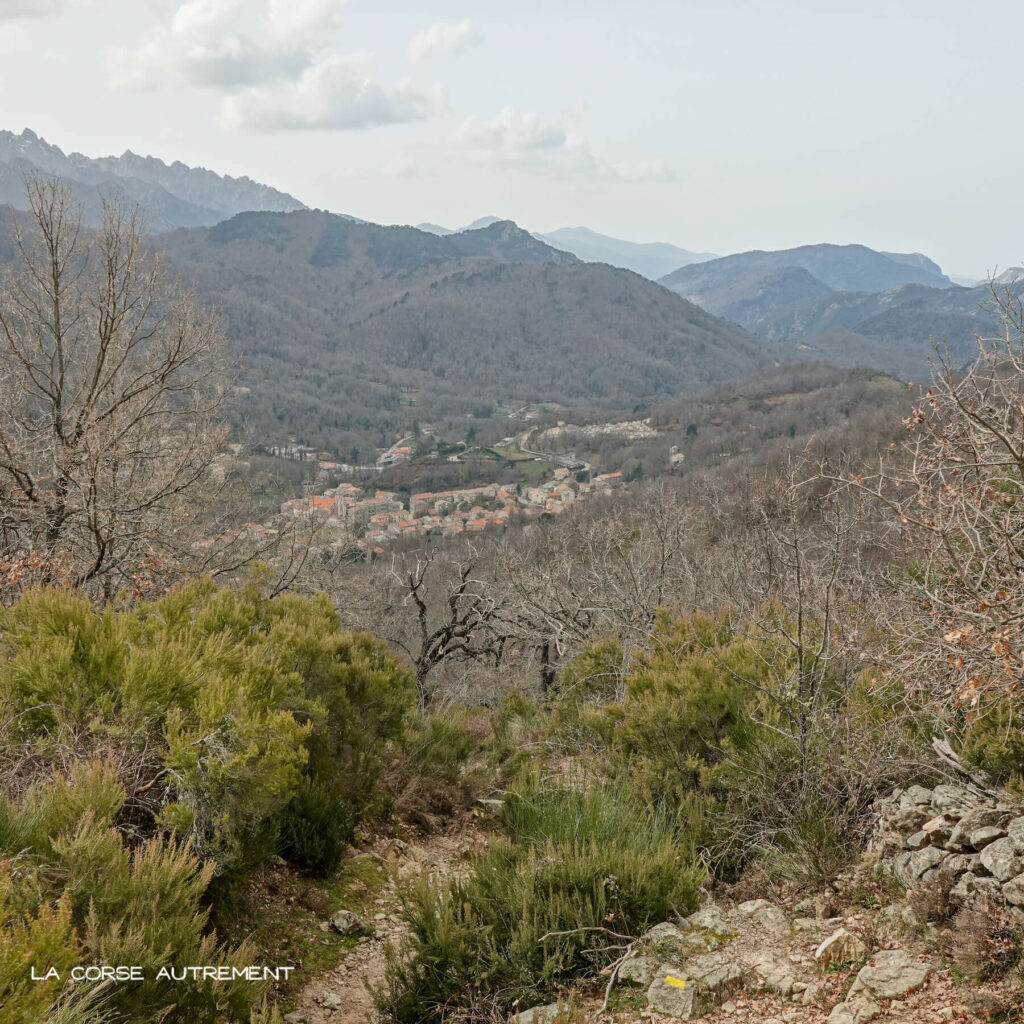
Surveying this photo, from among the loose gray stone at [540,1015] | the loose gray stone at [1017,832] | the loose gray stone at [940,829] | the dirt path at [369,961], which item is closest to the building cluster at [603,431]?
the dirt path at [369,961]

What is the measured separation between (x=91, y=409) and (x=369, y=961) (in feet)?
24.4

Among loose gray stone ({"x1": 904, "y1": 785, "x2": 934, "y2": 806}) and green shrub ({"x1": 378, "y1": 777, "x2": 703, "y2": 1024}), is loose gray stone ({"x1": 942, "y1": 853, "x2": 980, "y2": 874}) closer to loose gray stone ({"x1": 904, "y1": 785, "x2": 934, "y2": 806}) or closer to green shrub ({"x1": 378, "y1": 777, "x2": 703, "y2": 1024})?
loose gray stone ({"x1": 904, "y1": 785, "x2": 934, "y2": 806})

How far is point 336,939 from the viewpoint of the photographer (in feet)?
12.6

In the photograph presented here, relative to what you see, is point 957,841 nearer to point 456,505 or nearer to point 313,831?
point 313,831

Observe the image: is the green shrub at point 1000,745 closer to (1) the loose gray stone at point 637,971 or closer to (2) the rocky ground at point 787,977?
(2) the rocky ground at point 787,977

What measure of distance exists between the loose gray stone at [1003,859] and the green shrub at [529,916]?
1.25 meters

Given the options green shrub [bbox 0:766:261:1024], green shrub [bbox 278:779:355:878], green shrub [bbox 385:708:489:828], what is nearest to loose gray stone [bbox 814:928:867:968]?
green shrub [bbox 0:766:261:1024]

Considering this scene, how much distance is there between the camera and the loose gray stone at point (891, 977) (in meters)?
2.51

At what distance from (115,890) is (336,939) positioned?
74.0 inches

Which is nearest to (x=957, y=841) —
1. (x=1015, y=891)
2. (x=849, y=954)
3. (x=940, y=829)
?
(x=940, y=829)

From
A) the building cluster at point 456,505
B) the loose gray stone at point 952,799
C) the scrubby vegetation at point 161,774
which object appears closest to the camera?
the scrubby vegetation at point 161,774

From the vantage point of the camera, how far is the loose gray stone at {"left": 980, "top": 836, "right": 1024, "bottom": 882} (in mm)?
2645

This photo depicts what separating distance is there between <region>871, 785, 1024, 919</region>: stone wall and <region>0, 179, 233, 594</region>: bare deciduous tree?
648 centimetres

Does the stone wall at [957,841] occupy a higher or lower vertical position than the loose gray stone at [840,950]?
higher
